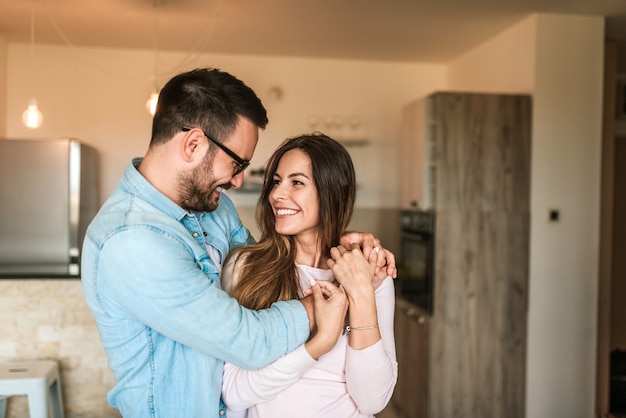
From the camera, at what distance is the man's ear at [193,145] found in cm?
137

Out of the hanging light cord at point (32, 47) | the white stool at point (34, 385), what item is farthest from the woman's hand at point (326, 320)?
the hanging light cord at point (32, 47)

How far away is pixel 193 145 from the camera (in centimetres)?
137

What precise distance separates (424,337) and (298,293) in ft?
8.25

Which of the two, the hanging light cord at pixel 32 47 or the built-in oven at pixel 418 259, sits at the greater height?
the hanging light cord at pixel 32 47

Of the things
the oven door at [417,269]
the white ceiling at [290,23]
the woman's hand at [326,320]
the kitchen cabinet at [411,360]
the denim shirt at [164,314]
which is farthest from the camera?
the kitchen cabinet at [411,360]

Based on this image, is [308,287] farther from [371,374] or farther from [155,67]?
[155,67]

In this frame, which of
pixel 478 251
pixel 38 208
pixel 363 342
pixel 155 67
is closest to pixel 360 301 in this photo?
pixel 363 342

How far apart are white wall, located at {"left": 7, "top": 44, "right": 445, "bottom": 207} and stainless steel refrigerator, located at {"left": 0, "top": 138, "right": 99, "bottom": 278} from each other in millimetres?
921

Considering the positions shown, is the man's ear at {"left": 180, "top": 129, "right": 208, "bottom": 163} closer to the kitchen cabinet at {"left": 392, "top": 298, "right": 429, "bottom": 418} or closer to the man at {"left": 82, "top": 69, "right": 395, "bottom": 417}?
the man at {"left": 82, "top": 69, "right": 395, "bottom": 417}

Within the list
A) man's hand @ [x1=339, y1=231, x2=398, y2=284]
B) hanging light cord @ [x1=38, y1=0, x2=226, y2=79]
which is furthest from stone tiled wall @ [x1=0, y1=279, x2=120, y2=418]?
hanging light cord @ [x1=38, y1=0, x2=226, y2=79]

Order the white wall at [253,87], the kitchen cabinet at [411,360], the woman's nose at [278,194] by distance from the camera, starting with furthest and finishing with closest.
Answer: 1. the white wall at [253,87]
2. the kitchen cabinet at [411,360]
3. the woman's nose at [278,194]

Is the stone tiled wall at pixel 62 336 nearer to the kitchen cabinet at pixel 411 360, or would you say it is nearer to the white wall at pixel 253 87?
the kitchen cabinet at pixel 411 360

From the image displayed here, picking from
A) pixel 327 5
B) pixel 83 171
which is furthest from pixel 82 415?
pixel 327 5

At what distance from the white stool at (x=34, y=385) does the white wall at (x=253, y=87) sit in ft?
8.78
